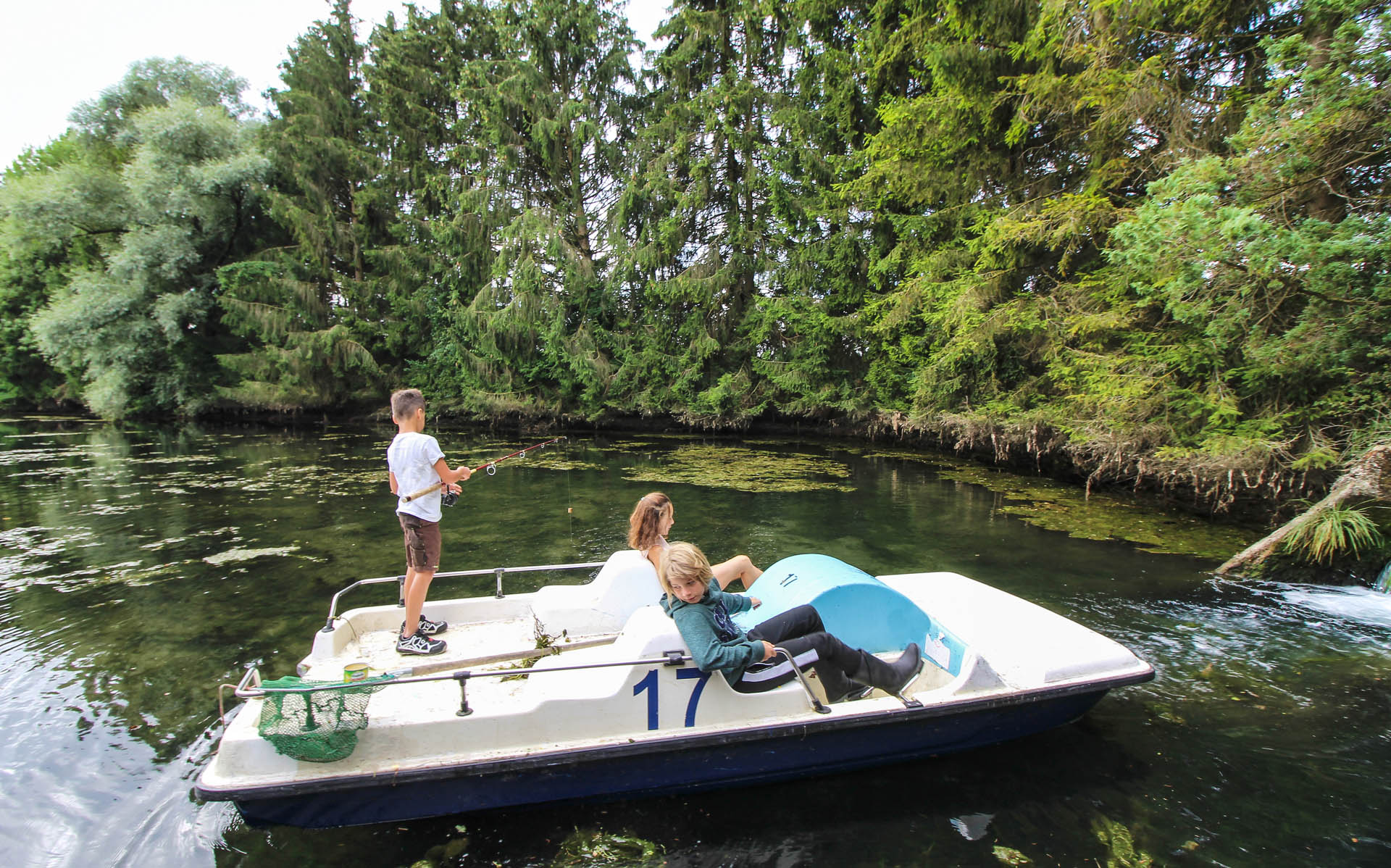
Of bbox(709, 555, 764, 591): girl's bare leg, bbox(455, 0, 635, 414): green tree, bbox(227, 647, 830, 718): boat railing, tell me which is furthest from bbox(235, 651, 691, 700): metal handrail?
bbox(455, 0, 635, 414): green tree

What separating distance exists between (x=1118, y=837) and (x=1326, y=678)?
3046mm

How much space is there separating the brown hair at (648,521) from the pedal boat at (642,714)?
0.79 metres

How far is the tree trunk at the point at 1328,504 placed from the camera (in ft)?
21.6

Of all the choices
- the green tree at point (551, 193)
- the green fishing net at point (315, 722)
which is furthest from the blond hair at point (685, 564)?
the green tree at point (551, 193)

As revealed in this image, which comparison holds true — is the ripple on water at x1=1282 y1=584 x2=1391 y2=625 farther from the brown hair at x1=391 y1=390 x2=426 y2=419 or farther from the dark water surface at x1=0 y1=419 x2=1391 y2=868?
the brown hair at x1=391 y1=390 x2=426 y2=419

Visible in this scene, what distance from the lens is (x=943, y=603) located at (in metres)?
4.87

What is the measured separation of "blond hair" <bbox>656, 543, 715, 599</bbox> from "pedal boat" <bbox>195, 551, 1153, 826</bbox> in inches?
14.1

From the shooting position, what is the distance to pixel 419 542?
175 inches

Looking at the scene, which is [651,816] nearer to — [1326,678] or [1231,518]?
[1326,678]

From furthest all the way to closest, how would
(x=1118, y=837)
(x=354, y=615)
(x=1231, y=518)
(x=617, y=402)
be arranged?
(x=617, y=402) → (x=1231, y=518) → (x=354, y=615) → (x=1118, y=837)

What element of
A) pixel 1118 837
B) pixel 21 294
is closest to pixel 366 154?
pixel 21 294

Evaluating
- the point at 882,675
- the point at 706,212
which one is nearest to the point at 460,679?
the point at 882,675

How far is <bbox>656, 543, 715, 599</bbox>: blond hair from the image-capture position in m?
3.40

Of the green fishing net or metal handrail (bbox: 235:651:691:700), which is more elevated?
metal handrail (bbox: 235:651:691:700)
